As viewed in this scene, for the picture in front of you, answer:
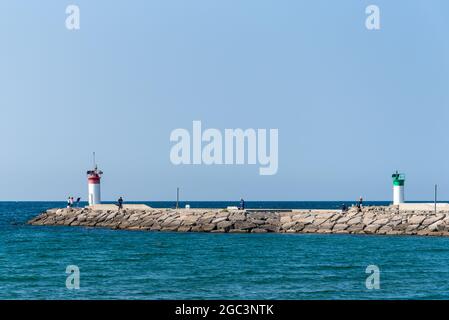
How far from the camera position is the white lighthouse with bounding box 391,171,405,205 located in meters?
59.8

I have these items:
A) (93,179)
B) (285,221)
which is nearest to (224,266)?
(285,221)

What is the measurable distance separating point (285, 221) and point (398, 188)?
13.0 m

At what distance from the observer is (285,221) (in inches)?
2117

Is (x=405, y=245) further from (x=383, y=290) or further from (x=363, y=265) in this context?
(x=383, y=290)

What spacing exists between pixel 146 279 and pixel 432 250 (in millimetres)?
18614

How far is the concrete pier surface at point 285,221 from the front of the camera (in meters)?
50.3

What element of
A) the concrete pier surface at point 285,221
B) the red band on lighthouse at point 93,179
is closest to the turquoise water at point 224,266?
the concrete pier surface at point 285,221

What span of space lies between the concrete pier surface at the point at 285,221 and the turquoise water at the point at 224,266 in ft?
9.07

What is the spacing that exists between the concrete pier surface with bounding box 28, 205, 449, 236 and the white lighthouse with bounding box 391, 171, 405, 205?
352 cm

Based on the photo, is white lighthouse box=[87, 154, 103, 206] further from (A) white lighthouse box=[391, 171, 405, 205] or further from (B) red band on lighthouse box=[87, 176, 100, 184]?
(A) white lighthouse box=[391, 171, 405, 205]

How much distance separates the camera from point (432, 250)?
1513 inches

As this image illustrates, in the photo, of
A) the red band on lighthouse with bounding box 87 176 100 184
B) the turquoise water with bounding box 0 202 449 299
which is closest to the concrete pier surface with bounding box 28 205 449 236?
the turquoise water with bounding box 0 202 449 299

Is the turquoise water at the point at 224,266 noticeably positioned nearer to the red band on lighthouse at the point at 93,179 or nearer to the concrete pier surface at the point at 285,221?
the concrete pier surface at the point at 285,221

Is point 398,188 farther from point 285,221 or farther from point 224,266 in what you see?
point 224,266
